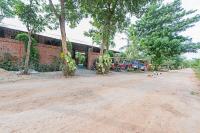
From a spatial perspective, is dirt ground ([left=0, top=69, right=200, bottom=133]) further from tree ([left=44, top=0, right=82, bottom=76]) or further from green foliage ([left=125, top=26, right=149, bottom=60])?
green foliage ([left=125, top=26, right=149, bottom=60])

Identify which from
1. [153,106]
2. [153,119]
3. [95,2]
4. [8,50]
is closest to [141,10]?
[95,2]

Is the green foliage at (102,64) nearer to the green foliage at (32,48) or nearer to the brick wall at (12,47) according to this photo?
the green foliage at (32,48)

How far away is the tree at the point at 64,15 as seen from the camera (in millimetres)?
17953

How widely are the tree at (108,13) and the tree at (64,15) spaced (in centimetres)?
131

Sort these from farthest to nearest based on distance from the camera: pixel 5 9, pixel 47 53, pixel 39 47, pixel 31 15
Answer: pixel 5 9 < pixel 47 53 < pixel 39 47 < pixel 31 15

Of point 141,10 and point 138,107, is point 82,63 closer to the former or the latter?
point 141,10

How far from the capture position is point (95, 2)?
20.7m

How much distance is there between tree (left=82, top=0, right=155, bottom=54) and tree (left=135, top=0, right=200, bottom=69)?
45.1 ft

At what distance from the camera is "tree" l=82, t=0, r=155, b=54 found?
72.4 feet

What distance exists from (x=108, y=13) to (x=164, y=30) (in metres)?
17.3

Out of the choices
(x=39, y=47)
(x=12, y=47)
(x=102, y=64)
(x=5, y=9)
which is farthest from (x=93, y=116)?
(x=5, y=9)

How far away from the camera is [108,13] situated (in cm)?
2294

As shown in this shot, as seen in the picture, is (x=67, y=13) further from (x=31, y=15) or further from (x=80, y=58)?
(x=80, y=58)

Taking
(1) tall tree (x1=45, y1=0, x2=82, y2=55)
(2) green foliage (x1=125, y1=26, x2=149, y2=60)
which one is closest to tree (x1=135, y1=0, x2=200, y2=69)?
(2) green foliage (x1=125, y1=26, x2=149, y2=60)
